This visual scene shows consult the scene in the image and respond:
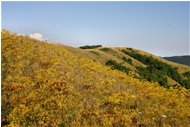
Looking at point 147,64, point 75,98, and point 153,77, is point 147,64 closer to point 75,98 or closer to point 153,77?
point 153,77

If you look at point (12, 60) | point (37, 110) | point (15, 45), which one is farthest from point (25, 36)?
point (37, 110)

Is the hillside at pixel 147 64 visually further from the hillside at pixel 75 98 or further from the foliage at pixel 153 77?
the hillside at pixel 75 98

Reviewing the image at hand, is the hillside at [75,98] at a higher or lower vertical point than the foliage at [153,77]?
higher

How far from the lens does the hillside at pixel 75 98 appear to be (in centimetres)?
1316

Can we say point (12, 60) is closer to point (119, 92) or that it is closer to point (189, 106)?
point (119, 92)

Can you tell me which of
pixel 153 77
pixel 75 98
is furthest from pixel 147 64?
pixel 75 98

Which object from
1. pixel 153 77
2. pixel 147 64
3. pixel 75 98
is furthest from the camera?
pixel 147 64

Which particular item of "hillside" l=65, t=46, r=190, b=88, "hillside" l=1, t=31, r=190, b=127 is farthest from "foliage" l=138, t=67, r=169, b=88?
"hillside" l=1, t=31, r=190, b=127

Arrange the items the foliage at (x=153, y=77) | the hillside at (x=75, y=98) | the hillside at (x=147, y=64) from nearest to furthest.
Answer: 1. the hillside at (x=75, y=98)
2. the foliage at (x=153, y=77)
3. the hillside at (x=147, y=64)

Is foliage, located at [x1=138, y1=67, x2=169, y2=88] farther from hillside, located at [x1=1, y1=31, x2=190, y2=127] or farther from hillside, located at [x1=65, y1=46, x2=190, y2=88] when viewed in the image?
hillside, located at [x1=1, y1=31, x2=190, y2=127]

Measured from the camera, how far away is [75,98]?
579 inches

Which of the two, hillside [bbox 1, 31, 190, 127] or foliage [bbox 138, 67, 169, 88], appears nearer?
hillside [bbox 1, 31, 190, 127]

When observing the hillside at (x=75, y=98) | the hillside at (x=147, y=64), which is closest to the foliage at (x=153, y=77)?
the hillside at (x=147, y=64)

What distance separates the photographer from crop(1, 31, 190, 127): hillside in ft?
43.2
